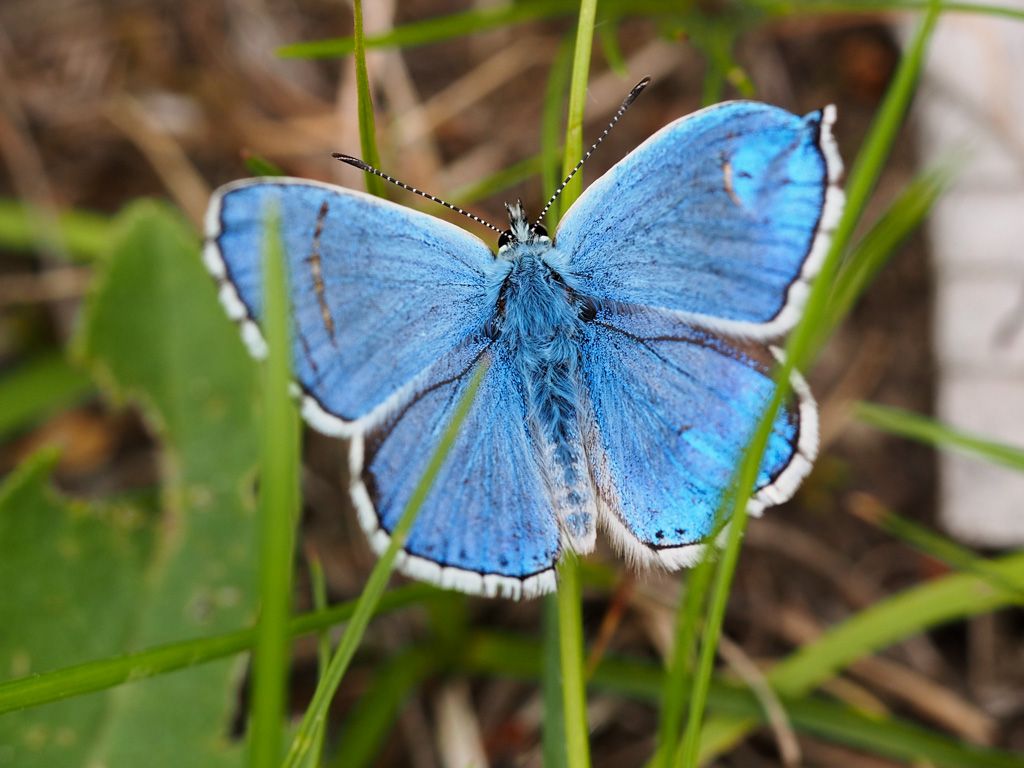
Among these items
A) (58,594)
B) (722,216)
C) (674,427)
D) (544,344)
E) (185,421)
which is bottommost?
(58,594)

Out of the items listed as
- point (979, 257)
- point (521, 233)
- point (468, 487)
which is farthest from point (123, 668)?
point (979, 257)

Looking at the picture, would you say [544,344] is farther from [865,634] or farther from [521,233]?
[865,634]

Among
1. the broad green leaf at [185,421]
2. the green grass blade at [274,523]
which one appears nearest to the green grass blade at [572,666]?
the green grass blade at [274,523]

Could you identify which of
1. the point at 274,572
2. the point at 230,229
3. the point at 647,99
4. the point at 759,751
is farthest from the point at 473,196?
the point at 759,751

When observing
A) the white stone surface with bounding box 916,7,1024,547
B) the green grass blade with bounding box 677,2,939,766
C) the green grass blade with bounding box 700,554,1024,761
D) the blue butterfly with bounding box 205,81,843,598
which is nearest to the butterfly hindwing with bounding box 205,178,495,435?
the blue butterfly with bounding box 205,81,843,598

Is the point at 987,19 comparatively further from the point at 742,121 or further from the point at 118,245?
the point at 118,245

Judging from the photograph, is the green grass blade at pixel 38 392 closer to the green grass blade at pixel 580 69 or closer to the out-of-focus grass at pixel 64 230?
the out-of-focus grass at pixel 64 230

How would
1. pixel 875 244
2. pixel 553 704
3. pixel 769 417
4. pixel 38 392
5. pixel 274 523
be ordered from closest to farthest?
pixel 274 523 < pixel 769 417 < pixel 553 704 < pixel 875 244 < pixel 38 392
